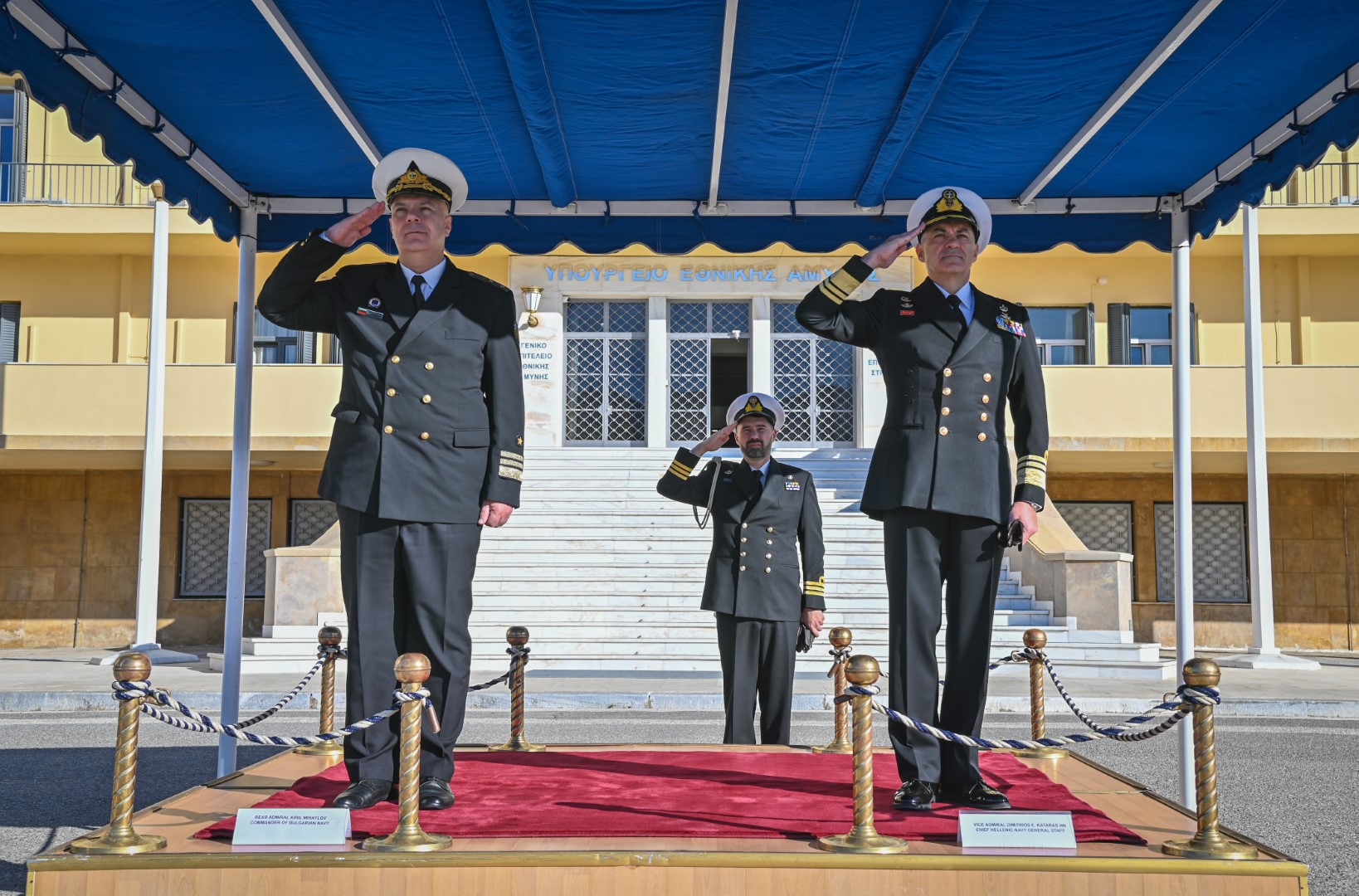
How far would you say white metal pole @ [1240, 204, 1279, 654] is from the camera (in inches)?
677

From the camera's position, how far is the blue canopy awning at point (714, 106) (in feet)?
16.9

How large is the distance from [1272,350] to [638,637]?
48.2 feet

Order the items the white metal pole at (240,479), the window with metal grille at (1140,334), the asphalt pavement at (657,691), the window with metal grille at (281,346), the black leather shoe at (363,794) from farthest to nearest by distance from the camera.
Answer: the window with metal grille at (1140,334) < the window with metal grille at (281,346) < the asphalt pavement at (657,691) < the white metal pole at (240,479) < the black leather shoe at (363,794)

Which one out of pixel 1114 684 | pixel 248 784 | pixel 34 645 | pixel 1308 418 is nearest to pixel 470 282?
pixel 248 784

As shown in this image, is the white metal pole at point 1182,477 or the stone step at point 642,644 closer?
the white metal pole at point 1182,477

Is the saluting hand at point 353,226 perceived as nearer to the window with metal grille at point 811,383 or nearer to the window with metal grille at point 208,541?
the window with metal grille at point 208,541

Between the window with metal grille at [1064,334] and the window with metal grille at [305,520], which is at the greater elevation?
the window with metal grille at [1064,334]

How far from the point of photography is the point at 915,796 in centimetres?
441

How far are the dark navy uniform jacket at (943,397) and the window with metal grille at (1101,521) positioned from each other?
63.2 feet

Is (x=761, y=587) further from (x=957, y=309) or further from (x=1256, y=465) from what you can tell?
(x=1256, y=465)

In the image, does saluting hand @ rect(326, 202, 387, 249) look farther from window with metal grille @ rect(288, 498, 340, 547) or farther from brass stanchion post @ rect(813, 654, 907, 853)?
window with metal grille @ rect(288, 498, 340, 547)

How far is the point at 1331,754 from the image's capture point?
1004 centimetres

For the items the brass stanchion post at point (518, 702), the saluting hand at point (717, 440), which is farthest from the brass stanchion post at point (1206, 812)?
the saluting hand at point (717, 440)

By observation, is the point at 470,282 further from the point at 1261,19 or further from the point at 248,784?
the point at 1261,19
